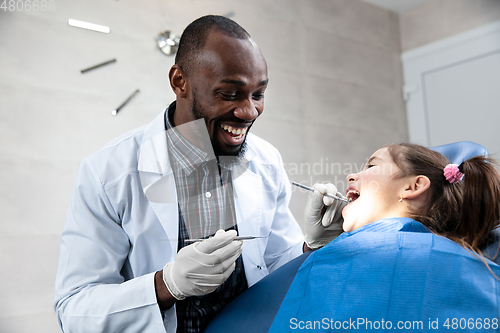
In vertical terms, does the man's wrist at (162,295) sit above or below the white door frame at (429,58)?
below

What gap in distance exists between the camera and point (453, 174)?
1.29 metres

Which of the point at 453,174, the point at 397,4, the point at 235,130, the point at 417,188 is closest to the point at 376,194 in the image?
the point at 417,188

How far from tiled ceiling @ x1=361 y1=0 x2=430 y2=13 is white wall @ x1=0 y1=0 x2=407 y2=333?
478mm

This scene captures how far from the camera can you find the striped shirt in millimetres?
1295

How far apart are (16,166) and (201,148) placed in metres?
1.13

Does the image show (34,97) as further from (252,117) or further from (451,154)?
(451,154)

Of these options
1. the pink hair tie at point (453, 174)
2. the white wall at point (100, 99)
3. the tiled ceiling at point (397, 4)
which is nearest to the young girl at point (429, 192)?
the pink hair tie at point (453, 174)

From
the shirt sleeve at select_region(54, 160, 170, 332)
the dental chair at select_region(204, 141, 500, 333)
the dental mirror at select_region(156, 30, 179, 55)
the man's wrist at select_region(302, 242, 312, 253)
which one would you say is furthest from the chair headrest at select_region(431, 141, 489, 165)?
the dental mirror at select_region(156, 30, 179, 55)

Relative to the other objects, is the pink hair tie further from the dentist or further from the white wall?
the white wall

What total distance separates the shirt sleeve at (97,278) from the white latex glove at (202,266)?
→ 0.08 metres

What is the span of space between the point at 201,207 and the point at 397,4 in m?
3.13

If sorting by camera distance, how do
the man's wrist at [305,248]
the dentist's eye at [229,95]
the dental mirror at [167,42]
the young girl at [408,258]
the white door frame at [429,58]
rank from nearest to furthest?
the young girl at [408,258] < the dentist's eye at [229,95] < the man's wrist at [305,248] < the dental mirror at [167,42] < the white door frame at [429,58]

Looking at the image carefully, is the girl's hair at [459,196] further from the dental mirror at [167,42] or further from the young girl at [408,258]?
the dental mirror at [167,42]

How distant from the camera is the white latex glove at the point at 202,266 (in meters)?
1.10
